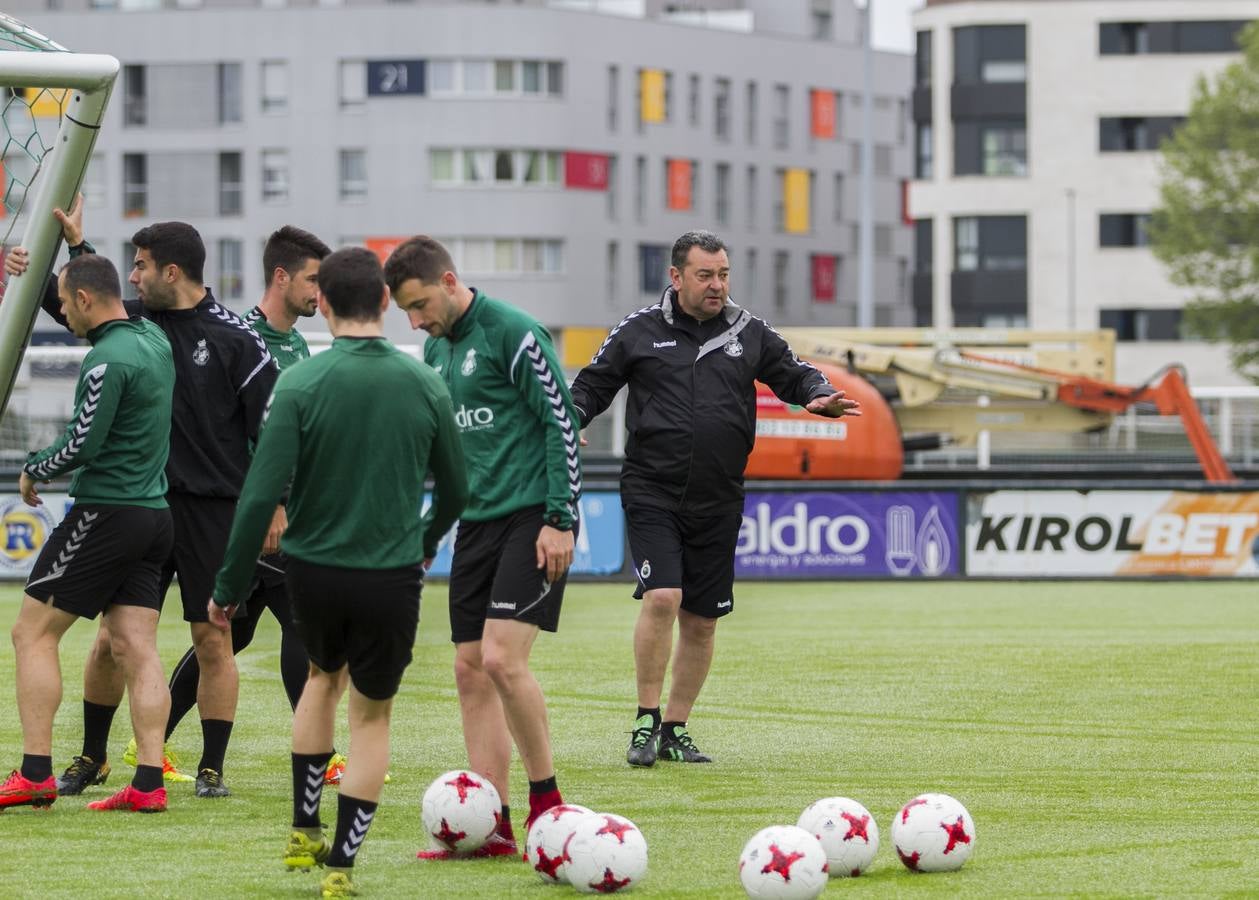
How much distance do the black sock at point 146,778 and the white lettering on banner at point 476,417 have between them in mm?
1837

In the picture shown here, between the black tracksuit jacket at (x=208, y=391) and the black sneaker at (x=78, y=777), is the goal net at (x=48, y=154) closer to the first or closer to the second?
the black tracksuit jacket at (x=208, y=391)

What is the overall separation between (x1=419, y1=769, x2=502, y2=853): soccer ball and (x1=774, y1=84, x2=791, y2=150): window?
71.0 metres

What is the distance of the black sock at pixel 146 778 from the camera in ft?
26.6

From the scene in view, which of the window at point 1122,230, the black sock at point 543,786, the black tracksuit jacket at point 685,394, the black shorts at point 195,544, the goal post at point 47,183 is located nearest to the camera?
the black sock at point 543,786

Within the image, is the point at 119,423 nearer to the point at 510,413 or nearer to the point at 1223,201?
the point at 510,413

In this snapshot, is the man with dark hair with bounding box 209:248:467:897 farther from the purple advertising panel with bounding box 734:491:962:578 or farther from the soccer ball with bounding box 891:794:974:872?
the purple advertising panel with bounding box 734:491:962:578

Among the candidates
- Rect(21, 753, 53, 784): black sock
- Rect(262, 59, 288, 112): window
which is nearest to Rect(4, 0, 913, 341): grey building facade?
Rect(262, 59, 288, 112): window

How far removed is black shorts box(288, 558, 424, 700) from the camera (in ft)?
21.4

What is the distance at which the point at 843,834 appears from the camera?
693 cm

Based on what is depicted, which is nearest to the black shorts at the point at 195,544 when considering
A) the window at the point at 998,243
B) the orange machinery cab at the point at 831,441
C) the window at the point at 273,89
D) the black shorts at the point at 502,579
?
the black shorts at the point at 502,579

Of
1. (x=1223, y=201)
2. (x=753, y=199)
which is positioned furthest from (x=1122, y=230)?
(x=1223, y=201)

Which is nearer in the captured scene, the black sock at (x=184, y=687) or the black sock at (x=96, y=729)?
the black sock at (x=96, y=729)

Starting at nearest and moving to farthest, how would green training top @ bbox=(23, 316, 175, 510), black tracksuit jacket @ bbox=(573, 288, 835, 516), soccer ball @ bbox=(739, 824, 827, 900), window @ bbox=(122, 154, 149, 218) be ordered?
soccer ball @ bbox=(739, 824, 827, 900)
green training top @ bbox=(23, 316, 175, 510)
black tracksuit jacket @ bbox=(573, 288, 835, 516)
window @ bbox=(122, 154, 149, 218)

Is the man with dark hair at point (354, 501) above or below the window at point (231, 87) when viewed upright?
below
